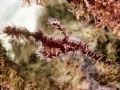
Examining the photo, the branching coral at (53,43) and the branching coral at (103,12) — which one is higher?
the branching coral at (103,12)

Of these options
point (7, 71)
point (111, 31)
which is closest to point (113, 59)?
point (111, 31)

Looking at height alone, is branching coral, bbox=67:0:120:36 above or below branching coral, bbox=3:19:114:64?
above

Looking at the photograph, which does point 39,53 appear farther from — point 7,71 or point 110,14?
point 110,14

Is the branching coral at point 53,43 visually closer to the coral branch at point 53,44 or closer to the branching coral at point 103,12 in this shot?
the coral branch at point 53,44

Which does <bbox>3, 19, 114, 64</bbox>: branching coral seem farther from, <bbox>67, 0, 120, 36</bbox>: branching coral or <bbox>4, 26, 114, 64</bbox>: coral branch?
<bbox>67, 0, 120, 36</bbox>: branching coral

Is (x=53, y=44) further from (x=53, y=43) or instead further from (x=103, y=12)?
(x=103, y=12)

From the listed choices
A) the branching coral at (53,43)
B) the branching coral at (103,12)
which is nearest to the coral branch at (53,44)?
the branching coral at (53,43)

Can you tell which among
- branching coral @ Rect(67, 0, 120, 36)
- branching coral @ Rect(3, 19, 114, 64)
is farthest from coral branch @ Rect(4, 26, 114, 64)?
branching coral @ Rect(67, 0, 120, 36)

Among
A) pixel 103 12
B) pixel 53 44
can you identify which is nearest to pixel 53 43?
pixel 53 44

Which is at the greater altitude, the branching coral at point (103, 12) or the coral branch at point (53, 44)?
the branching coral at point (103, 12)
